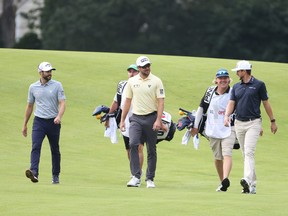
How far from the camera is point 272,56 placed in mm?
77688

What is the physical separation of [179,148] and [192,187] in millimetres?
6839

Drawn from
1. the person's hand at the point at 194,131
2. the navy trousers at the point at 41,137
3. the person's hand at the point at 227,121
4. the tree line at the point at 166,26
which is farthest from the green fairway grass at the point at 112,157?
the tree line at the point at 166,26

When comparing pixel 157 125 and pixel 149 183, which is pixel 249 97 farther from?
pixel 149 183

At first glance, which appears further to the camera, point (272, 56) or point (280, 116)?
point (272, 56)

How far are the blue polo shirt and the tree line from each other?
62599 millimetres

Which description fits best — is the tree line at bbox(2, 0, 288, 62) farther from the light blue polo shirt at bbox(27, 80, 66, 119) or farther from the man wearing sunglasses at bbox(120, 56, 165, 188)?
the man wearing sunglasses at bbox(120, 56, 165, 188)

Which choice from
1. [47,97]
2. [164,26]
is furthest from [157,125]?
[164,26]

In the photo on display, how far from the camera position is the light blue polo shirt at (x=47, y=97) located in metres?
17.6

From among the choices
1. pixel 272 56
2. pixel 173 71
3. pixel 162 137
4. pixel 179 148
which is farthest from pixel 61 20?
pixel 162 137

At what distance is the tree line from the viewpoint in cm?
7956

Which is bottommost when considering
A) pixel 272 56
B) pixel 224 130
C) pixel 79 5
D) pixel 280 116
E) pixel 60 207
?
pixel 60 207

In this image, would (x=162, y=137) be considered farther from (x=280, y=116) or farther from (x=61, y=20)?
(x=61, y=20)

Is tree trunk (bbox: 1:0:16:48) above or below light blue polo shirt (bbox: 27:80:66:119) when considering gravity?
→ above

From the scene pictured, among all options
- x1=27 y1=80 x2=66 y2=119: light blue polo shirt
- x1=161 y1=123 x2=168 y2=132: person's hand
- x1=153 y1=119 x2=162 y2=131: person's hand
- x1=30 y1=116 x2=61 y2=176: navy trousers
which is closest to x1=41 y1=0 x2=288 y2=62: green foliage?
x1=161 y1=123 x2=168 y2=132: person's hand
